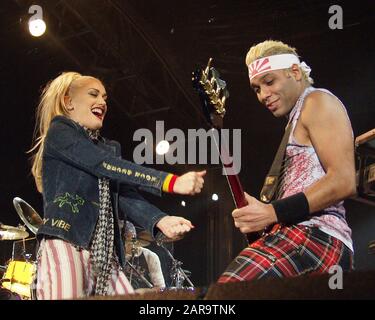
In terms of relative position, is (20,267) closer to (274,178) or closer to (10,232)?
(10,232)

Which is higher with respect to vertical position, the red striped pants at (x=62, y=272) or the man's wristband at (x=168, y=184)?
the man's wristband at (x=168, y=184)

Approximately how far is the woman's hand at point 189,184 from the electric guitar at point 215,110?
0.19 metres

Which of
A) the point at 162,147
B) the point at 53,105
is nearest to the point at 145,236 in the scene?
the point at 162,147

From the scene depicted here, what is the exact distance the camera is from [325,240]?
241 cm

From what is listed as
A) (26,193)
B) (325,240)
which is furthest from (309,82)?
A: (26,193)

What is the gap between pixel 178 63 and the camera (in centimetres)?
793

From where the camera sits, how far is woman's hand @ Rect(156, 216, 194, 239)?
2750 millimetres

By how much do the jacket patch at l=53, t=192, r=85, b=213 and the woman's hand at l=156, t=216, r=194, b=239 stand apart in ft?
1.41

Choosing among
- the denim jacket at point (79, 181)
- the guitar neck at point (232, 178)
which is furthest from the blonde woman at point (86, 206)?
the guitar neck at point (232, 178)

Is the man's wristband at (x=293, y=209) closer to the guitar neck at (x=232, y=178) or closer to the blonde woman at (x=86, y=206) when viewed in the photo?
the guitar neck at (x=232, y=178)

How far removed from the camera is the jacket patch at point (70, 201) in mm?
2732

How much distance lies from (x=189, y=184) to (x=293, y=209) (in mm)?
470

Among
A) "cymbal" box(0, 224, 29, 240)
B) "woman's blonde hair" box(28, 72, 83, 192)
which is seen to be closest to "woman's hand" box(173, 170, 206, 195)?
"woman's blonde hair" box(28, 72, 83, 192)
